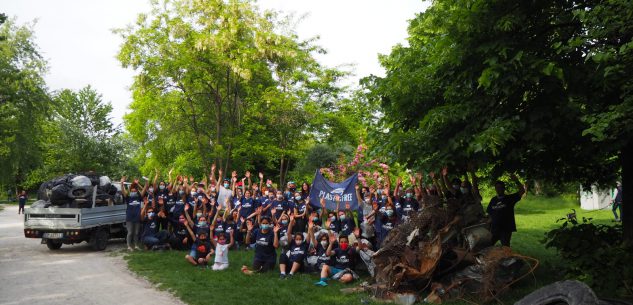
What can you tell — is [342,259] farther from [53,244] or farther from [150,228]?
[53,244]

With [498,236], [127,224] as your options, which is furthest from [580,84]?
[127,224]

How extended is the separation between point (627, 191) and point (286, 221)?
8.17 m

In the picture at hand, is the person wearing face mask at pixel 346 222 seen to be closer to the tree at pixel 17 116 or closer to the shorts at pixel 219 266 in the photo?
the shorts at pixel 219 266

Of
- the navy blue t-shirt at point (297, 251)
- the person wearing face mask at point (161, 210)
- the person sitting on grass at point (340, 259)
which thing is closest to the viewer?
the person sitting on grass at point (340, 259)

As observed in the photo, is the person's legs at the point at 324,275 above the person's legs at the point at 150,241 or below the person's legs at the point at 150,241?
below

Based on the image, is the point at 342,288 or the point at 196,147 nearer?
the point at 342,288

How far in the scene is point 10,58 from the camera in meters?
28.8

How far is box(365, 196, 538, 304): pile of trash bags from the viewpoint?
29.1 ft

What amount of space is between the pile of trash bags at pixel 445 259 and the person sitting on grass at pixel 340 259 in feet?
3.70

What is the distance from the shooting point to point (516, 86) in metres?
7.17

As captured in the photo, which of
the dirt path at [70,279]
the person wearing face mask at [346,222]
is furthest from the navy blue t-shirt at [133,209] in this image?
the person wearing face mask at [346,222]

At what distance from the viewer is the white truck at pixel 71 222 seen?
1463cm

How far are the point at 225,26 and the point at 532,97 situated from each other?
697 inches

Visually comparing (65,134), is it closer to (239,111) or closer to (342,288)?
(239,111)
